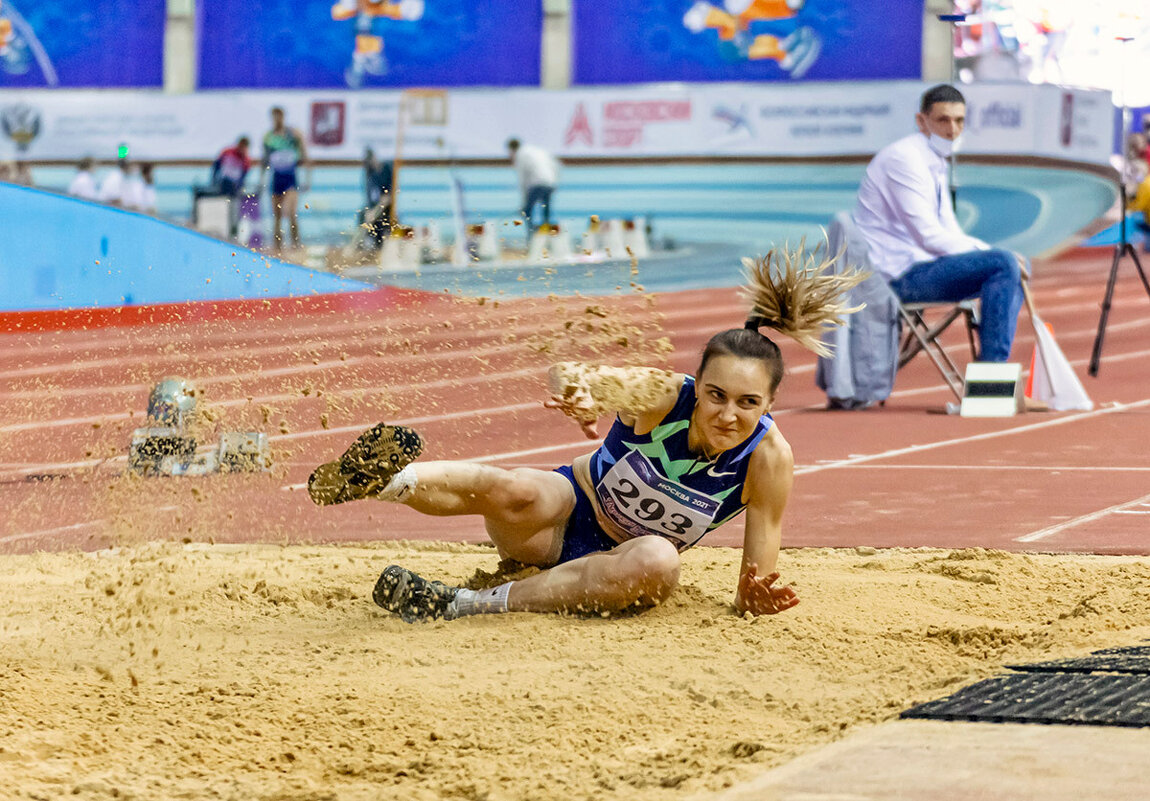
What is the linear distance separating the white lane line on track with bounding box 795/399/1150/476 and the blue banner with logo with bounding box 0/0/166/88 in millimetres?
14388

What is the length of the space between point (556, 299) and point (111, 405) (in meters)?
5.68

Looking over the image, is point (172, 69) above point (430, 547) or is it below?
above

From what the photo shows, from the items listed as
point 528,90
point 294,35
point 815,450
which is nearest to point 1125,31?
point 815,450

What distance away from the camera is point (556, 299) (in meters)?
4.45

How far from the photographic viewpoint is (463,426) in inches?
334

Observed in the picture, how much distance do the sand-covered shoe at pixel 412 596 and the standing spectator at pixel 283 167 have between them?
41.0 feet

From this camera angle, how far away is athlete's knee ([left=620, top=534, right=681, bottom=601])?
3.62 meters

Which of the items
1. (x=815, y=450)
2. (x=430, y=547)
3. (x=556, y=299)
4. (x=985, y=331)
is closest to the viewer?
(x=556, y=299)

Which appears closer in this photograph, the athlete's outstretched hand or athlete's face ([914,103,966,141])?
the athlete's outstretched hand

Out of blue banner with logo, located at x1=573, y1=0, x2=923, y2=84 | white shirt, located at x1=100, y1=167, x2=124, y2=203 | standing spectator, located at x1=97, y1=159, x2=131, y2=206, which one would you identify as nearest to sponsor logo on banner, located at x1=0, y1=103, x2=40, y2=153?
standing spectator, located at x1=97, y1=159, x2=131, y2=206

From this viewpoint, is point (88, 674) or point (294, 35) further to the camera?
point (294, 35)

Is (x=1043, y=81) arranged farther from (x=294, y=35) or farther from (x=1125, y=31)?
(x=294, y=35)

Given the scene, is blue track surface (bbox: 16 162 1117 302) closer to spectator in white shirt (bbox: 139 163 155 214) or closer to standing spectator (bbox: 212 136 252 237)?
spectator in white shirt (bbox: 139 163 155 214)

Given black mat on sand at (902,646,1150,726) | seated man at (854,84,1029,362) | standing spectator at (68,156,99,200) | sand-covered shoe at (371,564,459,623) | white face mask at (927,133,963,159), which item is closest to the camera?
black mat on sand at (902,646,1150,726)
